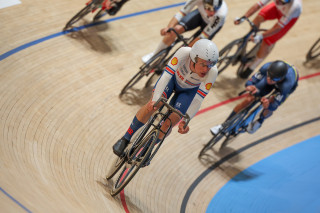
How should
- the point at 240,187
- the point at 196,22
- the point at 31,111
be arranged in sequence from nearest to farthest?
the point at 31,111
the point at 240,187
the point at 196,22

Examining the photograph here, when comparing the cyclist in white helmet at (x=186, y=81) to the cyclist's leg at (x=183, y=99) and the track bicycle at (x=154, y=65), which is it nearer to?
the cyclist's leg at (x=183, y=99)

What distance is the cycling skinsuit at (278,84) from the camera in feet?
17.3

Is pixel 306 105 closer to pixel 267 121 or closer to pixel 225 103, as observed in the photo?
pixel 267 121

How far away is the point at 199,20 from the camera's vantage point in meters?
6.00

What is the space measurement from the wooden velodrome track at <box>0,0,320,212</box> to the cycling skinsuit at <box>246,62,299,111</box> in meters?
1.04

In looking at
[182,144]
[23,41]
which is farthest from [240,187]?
[23,41]

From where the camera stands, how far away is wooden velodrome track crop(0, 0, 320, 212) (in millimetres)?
4090

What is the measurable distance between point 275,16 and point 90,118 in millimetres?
3541

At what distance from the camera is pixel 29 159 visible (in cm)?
420

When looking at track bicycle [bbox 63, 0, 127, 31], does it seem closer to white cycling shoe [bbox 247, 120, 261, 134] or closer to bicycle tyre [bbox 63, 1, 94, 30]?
bicycle tyre [bbox 63, 1, 94, 30]

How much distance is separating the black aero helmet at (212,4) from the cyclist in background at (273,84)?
3.50 feet

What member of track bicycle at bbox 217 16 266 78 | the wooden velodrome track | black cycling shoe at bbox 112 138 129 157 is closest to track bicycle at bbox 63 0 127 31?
the wooden velodrome track

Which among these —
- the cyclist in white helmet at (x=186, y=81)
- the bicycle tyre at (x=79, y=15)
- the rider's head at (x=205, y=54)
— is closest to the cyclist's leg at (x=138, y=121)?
the cyclist in white helmet at (x=186, y=81)

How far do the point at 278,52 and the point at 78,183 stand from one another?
5.33 meters
